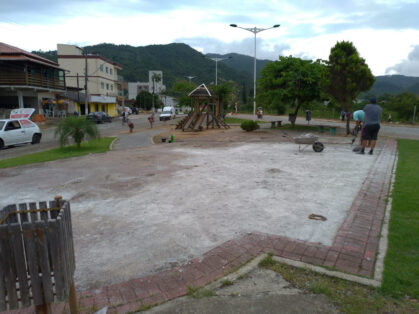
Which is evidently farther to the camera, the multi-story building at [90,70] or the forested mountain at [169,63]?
the forested mountain at [169,63]

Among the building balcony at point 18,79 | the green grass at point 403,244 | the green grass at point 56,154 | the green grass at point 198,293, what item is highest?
the building balcony at point 18,79

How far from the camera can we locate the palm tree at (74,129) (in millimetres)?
14922

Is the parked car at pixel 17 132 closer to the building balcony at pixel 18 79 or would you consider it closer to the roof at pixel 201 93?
the roof at pixel 201 93

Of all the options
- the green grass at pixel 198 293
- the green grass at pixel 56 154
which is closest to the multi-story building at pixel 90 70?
the green grass at pixel 56 154

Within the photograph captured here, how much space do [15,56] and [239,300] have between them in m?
38.4

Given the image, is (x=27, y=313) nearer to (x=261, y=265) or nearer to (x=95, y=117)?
(x=261, y=265)

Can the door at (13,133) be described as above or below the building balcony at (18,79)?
below

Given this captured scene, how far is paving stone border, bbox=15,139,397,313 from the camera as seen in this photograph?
3.26m

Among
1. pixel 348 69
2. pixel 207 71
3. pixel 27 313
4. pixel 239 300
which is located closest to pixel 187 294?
pixel 239 300

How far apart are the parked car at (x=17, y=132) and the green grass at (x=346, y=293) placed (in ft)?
60.7

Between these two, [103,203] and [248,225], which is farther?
[103,203]

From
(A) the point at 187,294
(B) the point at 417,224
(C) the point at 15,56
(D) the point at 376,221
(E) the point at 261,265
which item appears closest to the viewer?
(A) the point at 187,294

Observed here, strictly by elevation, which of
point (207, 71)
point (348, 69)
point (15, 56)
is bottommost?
point (348, 69)

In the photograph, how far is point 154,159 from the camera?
38.8 ft
